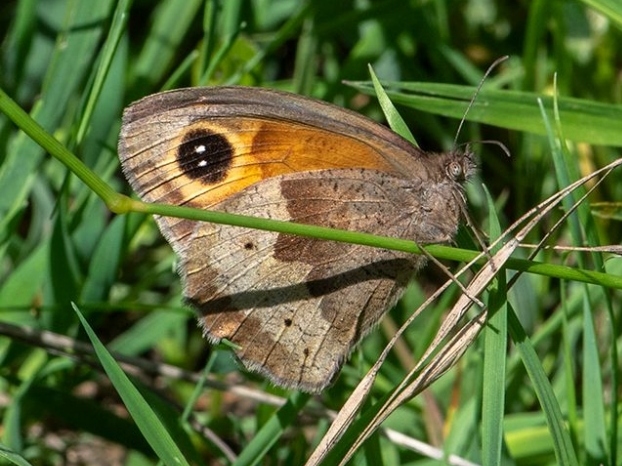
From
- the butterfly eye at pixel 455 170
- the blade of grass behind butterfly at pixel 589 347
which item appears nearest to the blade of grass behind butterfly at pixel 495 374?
the blade of grass behind butterfly at pixel 589 347

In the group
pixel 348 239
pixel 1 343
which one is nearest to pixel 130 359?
pixel 1 343

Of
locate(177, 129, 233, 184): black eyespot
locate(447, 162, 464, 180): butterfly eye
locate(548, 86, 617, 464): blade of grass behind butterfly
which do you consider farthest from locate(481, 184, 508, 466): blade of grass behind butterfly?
locate(177, 129, 233, 184): black eyespot

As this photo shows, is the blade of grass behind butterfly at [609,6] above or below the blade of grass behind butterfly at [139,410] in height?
above

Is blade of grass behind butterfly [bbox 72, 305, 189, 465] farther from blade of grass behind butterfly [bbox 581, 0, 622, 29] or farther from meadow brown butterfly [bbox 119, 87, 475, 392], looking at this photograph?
blade of grass behind butterfly [bbox 581, 0, 622, 29]

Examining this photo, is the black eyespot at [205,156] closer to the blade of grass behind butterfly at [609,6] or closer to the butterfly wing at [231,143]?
the butterfly wing at [231,143]

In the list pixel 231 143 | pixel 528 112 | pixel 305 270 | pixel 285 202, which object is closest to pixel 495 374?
pixel 305 270

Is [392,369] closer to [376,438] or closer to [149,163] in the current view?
[376,438]
